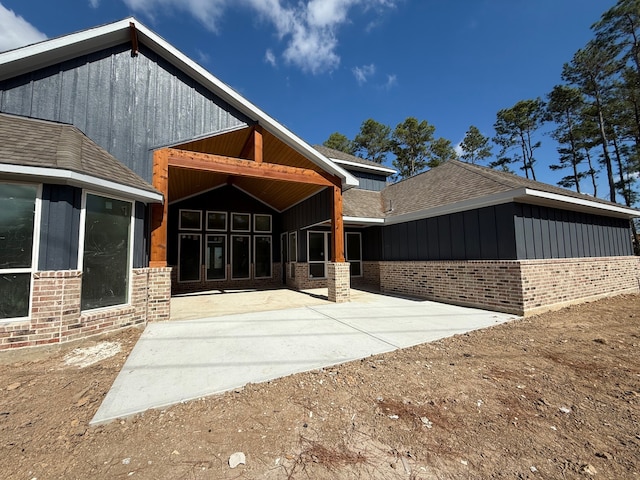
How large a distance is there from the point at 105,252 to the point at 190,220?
7781mm

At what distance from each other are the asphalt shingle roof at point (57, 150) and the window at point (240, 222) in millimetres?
7236

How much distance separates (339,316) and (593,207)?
335 inches

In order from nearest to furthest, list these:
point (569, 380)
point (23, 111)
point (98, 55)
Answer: point (569, 380), point (23, 111), point (98, 55)

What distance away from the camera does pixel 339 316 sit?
6.46m

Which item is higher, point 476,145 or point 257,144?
point 476,145

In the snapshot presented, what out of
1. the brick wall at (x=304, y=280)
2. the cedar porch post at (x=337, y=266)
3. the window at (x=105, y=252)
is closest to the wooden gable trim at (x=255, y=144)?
the cedar porch post at (x=337, y=266)

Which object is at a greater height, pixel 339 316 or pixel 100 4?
pixel 100 4

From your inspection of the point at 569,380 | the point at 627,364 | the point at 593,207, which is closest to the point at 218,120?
the point at 569,380

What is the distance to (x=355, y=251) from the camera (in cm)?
1352

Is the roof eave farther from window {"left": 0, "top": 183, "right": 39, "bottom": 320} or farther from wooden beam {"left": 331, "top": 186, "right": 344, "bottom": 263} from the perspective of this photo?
window {"left": 0, "top": 183, "right": 39, "bottom": 320}

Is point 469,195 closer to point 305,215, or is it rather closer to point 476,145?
point 305,215

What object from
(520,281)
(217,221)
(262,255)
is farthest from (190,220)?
(520,281)

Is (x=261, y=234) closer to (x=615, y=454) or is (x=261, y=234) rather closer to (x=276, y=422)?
(x=276, y=422)

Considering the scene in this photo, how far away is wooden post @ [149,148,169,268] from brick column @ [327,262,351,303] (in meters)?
4.56
